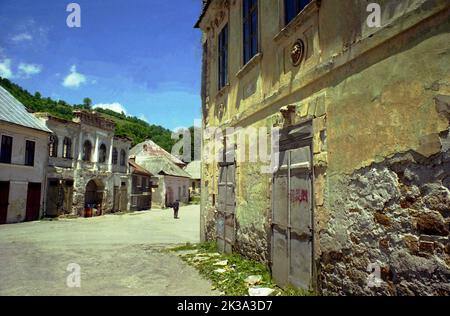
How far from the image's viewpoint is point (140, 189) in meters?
33.2

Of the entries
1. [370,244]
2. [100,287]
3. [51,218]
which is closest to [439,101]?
[370,244]

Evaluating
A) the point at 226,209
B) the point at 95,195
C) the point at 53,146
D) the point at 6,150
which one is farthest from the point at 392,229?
the point at 95,195

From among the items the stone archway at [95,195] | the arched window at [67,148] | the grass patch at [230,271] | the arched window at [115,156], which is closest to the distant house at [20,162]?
the arched window at [67,148]

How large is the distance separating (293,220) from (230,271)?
1.96m

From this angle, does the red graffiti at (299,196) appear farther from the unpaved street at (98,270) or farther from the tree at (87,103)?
the tree at (87,103)

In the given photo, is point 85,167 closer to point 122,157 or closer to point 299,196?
point 122,157

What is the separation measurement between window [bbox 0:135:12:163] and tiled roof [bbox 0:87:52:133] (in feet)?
3.32

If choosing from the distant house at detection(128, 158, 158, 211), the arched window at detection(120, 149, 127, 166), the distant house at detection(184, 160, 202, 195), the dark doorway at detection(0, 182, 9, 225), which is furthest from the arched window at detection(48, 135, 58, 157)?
the distant house at detection(184, 160, 202, 195)

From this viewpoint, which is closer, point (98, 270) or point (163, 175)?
point (98, 270)

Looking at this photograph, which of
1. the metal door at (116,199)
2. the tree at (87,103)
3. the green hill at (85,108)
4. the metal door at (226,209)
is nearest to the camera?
the metal door at (226,209)

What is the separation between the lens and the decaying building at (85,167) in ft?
74.1

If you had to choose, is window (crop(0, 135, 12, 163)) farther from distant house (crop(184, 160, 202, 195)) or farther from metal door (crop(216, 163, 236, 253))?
distant house (crop(184, 160, 202, 195))

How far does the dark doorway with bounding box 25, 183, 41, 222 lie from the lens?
2059 cm

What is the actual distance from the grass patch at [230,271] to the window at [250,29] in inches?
175
